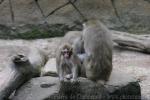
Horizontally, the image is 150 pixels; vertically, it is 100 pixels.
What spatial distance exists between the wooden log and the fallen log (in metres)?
2.66

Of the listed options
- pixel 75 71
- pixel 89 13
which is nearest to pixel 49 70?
pixel 75 71

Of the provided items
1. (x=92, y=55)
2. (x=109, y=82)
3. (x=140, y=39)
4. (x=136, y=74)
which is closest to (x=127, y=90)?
(x=109, y=82)

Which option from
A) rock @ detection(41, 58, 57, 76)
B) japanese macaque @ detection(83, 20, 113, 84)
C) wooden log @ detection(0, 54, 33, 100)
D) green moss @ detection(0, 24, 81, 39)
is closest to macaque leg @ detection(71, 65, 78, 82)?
japanese macaque @ detection(83, 20, 113, 84)

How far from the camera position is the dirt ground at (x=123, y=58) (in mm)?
6949

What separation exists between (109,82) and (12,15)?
3.80 metres

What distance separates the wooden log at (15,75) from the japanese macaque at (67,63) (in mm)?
407

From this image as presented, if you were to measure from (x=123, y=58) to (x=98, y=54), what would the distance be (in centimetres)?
238

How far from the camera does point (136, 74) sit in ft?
23.4

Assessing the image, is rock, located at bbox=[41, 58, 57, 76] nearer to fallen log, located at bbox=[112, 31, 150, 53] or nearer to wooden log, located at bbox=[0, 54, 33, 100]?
wooden log, located at bbox=[0, 54, 33, 100]

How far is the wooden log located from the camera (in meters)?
5.70

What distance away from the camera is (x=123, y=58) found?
26.5ft

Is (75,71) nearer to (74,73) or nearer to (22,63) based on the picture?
(74,73)

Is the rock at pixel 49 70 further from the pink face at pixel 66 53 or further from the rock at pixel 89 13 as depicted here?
the rock at pixel 89 13

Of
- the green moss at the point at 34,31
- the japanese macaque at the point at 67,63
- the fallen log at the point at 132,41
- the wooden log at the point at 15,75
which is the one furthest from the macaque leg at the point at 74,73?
the green moss at the point at 34,31
